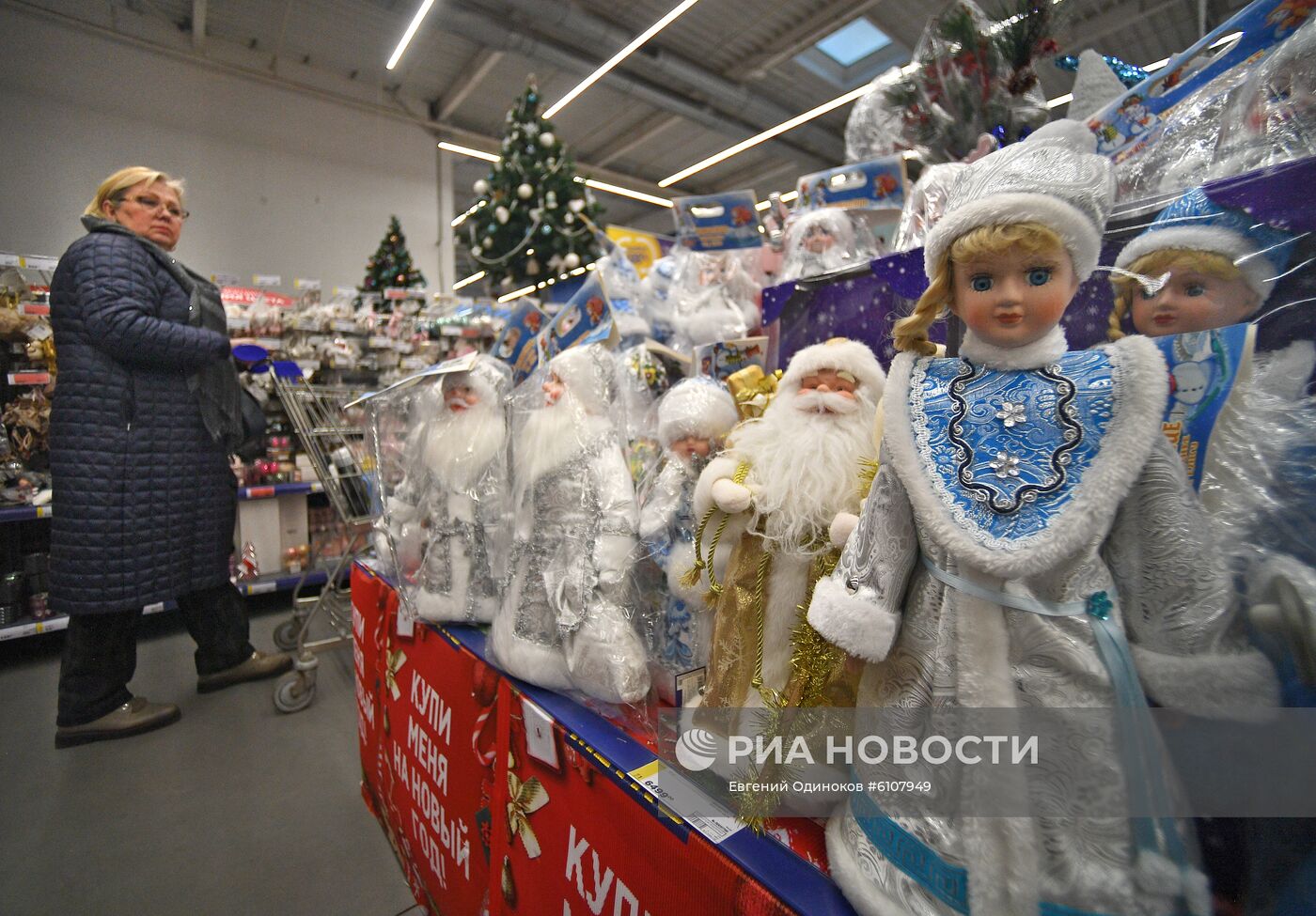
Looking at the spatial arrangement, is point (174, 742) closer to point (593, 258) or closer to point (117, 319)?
point (117, 319)

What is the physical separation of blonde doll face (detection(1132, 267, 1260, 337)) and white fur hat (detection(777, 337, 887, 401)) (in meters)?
0.33

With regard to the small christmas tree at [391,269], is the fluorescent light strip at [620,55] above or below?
above

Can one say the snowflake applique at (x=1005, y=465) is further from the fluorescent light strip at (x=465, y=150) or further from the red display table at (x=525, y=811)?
the fluorescent light strip at (x=465, y=150)

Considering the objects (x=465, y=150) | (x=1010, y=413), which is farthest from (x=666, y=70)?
(x=1010, y=413)

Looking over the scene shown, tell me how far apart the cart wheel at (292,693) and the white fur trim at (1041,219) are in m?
2.83

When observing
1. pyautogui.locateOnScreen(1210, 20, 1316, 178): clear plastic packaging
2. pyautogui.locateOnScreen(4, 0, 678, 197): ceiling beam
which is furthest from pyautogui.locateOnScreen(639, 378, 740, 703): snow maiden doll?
pyautogui.locateOnScreen(4, 0, 678, 197): ceiling beam

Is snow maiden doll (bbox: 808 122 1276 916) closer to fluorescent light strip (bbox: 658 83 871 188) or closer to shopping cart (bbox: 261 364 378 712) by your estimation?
shopping cart (bbox: 261 364 378 712)

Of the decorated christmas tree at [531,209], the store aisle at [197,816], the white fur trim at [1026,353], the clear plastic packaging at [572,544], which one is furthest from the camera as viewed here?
the decorated christmas tree at [531,209]

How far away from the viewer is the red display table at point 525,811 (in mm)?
770

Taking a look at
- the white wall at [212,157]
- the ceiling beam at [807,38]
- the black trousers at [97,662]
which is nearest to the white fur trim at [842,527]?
the black trousers at [97,662]

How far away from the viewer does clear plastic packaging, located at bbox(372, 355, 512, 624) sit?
1531 millimetres

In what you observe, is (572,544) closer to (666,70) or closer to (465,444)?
(465,444)

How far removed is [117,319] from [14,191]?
15.2 feet

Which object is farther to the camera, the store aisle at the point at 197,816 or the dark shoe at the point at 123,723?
the dark shoe at the point at 123,723
